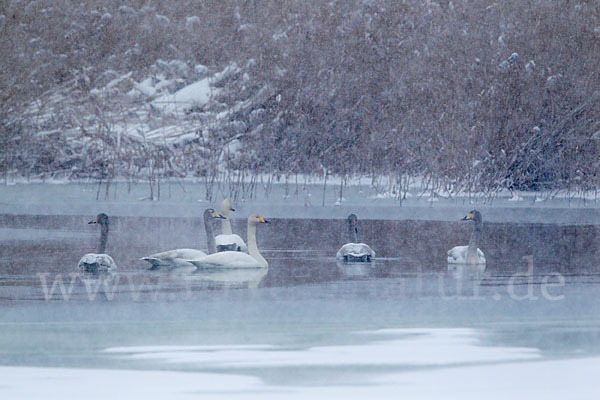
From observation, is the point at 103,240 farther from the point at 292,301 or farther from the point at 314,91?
the point at 314,91

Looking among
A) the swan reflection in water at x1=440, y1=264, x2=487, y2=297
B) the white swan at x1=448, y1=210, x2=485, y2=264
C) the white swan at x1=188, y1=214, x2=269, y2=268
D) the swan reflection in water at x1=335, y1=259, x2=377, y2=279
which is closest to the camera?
the swan reflection in water at x1=440, y1=264, x2=487, y2=297

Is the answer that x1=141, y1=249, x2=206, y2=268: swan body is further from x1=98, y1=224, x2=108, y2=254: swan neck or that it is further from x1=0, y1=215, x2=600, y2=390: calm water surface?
x1=98, y1=224, x2=108, y2=254: swan neck

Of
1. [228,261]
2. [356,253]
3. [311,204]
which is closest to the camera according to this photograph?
[228,261]

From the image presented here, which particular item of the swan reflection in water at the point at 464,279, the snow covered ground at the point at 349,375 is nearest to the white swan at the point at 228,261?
the swan reflection in water at the point at 464,279

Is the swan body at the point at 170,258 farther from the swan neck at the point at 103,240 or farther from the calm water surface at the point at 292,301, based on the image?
the swan neck at the point at 103,240

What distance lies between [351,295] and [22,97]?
26831 millimetres

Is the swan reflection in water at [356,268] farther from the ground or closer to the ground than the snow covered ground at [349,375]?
farther from the ground

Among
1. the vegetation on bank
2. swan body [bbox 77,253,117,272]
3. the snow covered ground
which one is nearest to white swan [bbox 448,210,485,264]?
swan body [bbox 77,253,117,272]

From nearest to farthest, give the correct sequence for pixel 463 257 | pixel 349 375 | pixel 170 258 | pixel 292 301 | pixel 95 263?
1. pixel 349 375
2. pixel 292 301
3. pixel 95 263
4. pixel 170 258
5. pixel 463 257

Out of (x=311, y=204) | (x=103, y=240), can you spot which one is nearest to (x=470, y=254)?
(x=103, y=240)

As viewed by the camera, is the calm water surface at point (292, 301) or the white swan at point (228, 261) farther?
the white swan at point (228, 261)

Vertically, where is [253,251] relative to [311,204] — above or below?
below

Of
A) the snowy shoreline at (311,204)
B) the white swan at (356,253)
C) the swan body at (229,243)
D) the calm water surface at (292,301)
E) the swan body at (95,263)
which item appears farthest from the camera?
the snowy shoreline at (311,204)

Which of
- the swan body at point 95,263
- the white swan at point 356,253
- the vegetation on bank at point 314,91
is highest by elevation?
the vegetation on bank at point 314,91
